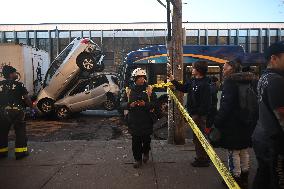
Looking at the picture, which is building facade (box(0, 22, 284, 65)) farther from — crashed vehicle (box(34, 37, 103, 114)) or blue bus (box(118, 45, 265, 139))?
blue bus (box(118, 45, 265, 139))

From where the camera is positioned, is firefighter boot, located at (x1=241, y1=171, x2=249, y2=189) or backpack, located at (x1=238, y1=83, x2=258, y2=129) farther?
firefighter boot, located at (x1=241, y1=171, x2=249, y2=189)

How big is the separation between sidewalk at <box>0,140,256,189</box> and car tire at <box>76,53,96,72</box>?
6.42m

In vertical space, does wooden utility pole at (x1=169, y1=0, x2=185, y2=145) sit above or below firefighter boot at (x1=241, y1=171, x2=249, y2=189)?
above

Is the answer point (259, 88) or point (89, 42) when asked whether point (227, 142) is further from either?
point (89, 42)

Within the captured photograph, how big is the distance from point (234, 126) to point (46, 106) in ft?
35.5

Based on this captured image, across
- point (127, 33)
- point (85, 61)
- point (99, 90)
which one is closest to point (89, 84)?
point (99, 90)

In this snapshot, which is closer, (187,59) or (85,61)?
(85,61)

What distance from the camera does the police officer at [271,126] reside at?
9.41 feet

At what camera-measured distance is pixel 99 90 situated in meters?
14.4

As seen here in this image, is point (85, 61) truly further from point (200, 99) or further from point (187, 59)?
point (200, 99)

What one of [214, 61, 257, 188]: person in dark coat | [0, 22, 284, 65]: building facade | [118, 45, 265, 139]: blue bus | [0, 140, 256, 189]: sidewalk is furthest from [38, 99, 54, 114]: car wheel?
[0, 22, 284, 65]: building facade

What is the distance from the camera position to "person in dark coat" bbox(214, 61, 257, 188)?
4.25 m

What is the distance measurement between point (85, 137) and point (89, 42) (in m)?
5.30

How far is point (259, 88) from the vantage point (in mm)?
3197
